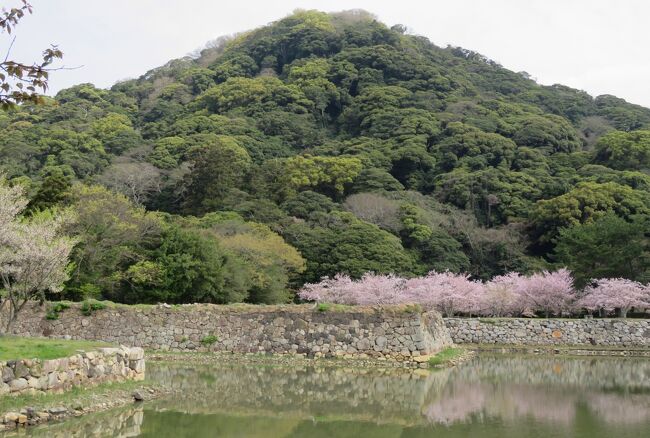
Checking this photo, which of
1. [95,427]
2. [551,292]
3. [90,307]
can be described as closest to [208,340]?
[90,307]

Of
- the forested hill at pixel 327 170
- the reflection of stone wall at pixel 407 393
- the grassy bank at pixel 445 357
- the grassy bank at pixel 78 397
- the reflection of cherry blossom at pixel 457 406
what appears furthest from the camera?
the forested hill at pixel 327 170

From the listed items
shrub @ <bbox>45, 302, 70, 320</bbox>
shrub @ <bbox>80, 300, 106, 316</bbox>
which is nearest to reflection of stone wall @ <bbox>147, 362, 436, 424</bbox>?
shrub @ <bbox>80, 300, 106, 316</bbox>

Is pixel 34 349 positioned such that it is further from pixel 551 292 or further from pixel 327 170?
pixel 327 170

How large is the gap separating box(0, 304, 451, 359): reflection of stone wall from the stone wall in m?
8.00

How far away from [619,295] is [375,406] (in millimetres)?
24466

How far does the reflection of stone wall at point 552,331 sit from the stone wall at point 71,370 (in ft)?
71.1

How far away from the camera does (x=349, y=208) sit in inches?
2093

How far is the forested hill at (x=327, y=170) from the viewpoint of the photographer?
3209cm

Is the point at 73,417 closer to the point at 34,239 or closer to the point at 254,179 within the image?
the point at 34,239

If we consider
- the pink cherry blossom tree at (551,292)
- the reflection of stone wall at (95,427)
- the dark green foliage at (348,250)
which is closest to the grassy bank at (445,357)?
the pink cherry blossom tree at (551,292)

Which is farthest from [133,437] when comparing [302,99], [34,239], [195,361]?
[302,99]

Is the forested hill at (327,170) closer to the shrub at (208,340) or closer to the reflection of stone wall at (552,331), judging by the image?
the reflection of stone wall at (552,331)

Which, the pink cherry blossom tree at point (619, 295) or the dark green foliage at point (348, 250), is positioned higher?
the dark green foliage at point (348, 250)

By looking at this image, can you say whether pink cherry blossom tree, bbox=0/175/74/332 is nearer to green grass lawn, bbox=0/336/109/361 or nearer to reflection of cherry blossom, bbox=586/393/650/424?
green grass lawn, bbox=0/336/109/361
